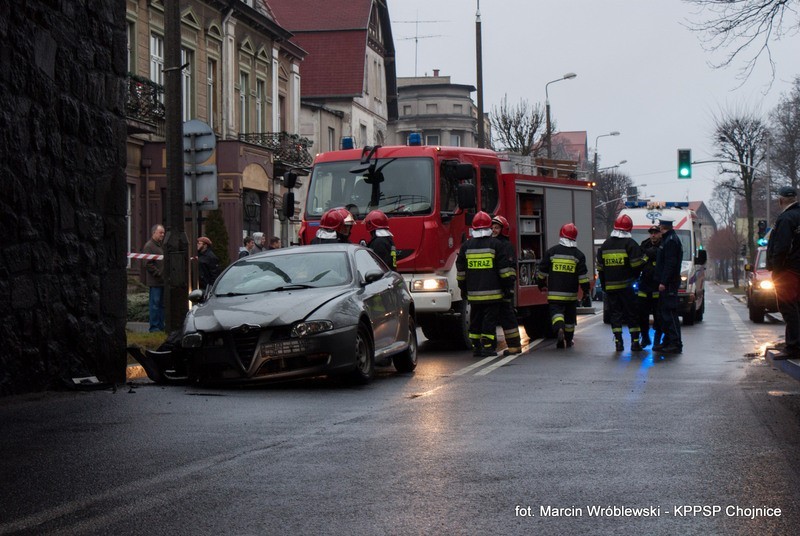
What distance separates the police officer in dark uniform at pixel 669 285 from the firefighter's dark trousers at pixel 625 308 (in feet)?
1.28

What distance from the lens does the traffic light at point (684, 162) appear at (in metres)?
41.8

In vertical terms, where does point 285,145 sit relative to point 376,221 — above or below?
above

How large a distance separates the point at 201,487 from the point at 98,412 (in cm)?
380

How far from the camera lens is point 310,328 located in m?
11.8

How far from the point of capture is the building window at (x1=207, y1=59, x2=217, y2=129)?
34.8m

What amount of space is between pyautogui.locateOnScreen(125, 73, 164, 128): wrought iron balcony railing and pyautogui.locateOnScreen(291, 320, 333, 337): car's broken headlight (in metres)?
17.1

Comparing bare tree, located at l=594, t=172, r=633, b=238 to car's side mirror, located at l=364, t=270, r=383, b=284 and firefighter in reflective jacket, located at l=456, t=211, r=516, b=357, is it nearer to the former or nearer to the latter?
firefighter in reflective jacket, located at l=456, t=211, r=516, b=357

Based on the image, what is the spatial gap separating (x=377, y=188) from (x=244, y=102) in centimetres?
2147

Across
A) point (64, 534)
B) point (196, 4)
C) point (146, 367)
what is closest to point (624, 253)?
point (146, 367)

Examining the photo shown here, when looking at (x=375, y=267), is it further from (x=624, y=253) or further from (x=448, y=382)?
(x=624, y=253)

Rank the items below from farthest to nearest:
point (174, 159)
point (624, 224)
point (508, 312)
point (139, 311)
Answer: point (139, 311) → point (624, 224) → point (508, 312) → point (174, 159)

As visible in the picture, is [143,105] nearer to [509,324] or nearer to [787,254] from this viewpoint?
[509,324]

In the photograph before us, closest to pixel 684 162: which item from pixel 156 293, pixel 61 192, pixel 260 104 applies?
pixel 260 104

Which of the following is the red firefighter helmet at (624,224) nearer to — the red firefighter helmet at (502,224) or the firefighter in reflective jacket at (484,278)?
the red firefighter helmet at (502,224)
